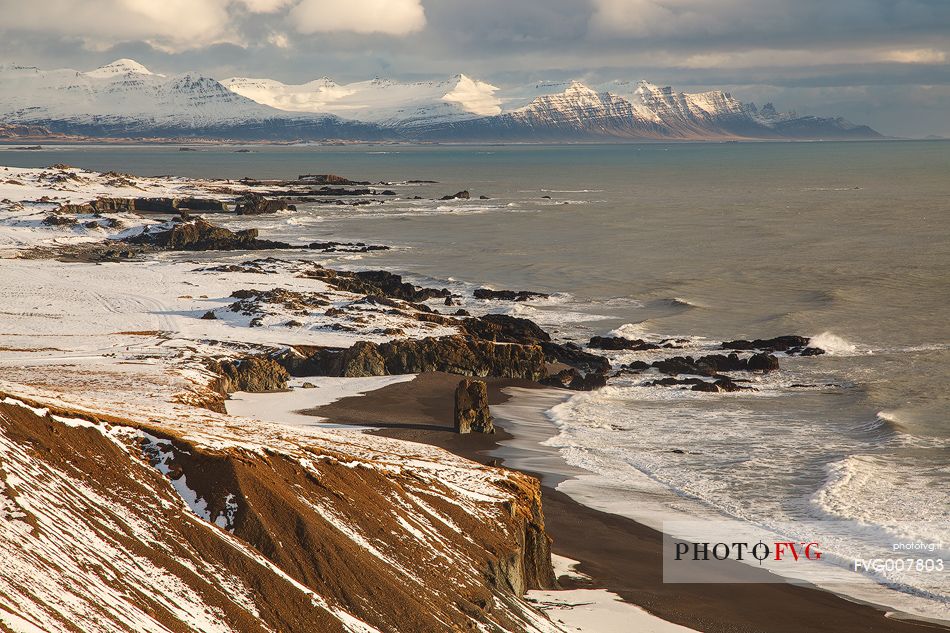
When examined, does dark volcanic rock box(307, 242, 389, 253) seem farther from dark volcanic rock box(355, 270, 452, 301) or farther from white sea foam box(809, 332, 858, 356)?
white sea foam box(809, 332, 858, 356)

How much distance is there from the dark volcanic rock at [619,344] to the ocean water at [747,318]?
1.06 meters

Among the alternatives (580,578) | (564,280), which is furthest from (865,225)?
(580,578)

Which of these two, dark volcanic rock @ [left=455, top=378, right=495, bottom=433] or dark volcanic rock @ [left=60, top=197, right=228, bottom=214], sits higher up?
dark volcanic rock @ [left=60, top=197, right=228, bottom=214]

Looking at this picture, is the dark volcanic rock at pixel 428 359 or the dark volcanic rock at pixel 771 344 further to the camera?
the dark volcanic rock at pixel 771 344

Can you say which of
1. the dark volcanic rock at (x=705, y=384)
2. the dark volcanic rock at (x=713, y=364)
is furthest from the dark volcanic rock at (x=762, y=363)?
the dark volcanic rock at (x=705, y=384)

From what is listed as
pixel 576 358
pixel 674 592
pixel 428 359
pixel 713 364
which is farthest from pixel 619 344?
pixel 674 592

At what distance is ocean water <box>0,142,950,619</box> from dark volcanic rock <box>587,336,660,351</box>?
1057 mm

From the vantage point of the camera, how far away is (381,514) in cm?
1525

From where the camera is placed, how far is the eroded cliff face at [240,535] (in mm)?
12000

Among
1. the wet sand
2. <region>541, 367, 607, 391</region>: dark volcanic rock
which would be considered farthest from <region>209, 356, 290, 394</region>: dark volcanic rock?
<region>541, 367, 607, 391</region>: dark volcanic rock

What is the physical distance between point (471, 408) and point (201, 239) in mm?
50065

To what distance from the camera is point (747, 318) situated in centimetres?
4878

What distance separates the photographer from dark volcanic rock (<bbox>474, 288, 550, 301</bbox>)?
52.4 meters

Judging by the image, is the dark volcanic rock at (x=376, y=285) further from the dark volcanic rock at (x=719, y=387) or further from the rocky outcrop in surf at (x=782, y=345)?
the dark volcanic rock at (x=719, y=387)
